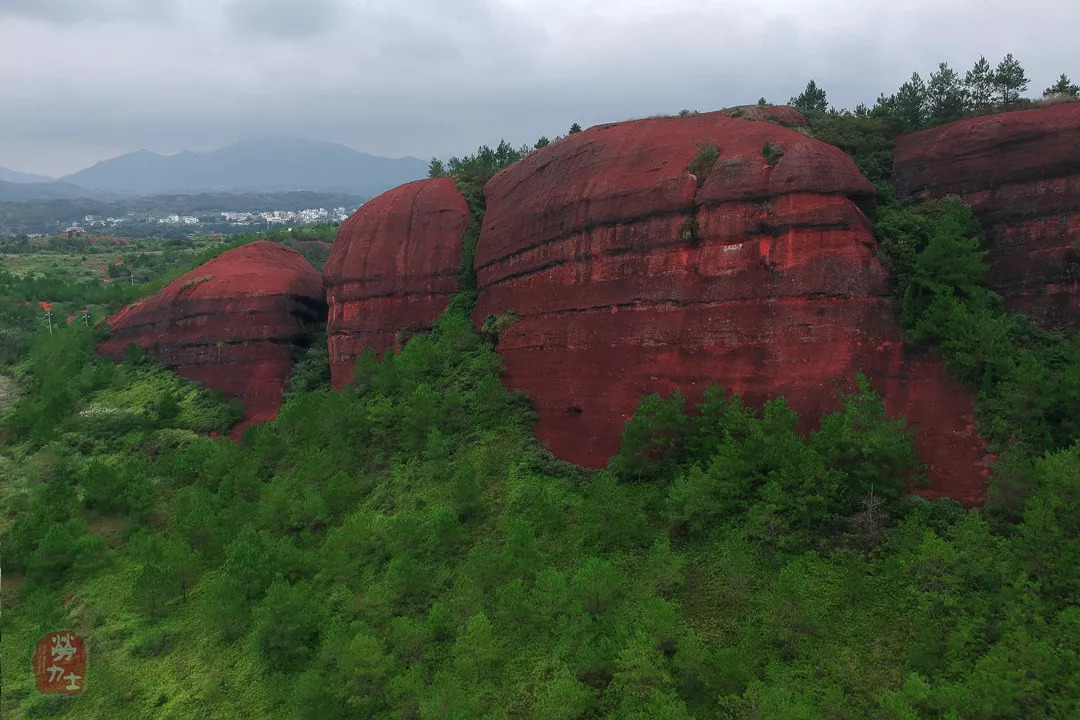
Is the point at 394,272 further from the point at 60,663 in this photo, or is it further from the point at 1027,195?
the point at 1027,195

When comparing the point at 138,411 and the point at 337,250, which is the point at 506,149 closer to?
the point at 337,250

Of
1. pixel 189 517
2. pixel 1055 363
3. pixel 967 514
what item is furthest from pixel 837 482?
pixel 189 517

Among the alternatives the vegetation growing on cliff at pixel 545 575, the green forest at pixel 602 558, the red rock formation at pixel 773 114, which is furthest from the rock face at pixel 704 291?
the vegetation growing on cliff at pixel 545 575

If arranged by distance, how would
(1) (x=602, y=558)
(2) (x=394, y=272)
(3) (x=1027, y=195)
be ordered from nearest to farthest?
(1) (x=602, y=558) → (3) (x=1027, y=195) → (2) (x=394, y=272)

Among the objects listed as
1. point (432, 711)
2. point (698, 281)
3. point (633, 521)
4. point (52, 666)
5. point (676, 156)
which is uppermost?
point (676, 156)

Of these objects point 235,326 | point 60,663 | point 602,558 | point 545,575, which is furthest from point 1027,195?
point 235,326

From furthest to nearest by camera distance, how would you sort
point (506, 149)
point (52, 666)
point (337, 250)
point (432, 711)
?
point (506, 149), point (337, 250), point (52, 666), point (432, 711)

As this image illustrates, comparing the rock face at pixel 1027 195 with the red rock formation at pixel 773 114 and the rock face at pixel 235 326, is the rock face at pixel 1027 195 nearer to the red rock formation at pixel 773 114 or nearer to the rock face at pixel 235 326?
the red rock formation at pixel 773 114
